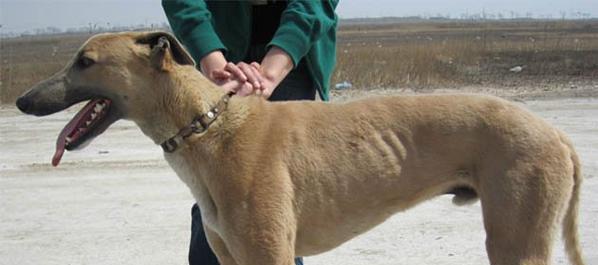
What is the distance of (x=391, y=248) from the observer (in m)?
6.51

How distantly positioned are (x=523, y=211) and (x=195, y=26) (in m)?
1.94

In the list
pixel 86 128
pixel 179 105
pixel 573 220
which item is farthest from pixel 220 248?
pixel 573 220

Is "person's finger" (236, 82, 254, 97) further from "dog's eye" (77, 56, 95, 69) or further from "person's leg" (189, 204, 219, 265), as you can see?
"person's leg" (189, 204, 219, 265)

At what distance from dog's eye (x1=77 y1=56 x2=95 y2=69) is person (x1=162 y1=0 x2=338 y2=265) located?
0.67m

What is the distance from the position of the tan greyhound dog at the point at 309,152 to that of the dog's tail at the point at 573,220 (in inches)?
0.4

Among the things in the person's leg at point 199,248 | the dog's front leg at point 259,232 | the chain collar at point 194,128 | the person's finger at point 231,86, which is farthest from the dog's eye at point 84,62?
the person's leg at point 199,248

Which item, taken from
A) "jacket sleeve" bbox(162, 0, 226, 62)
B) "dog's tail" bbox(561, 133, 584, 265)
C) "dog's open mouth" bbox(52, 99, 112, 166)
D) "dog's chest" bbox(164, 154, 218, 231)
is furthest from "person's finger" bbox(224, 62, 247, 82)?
"dog's tail" bbox(561, 133, 584, 265)

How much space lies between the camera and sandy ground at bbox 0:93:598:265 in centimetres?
644

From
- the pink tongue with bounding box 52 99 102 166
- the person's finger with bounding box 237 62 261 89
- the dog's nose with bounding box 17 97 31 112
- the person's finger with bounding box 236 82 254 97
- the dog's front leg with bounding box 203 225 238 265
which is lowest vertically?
the dog's front leg with bounding box 203 225 238 265

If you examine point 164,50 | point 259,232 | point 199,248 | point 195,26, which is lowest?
point 199,248

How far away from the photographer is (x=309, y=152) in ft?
12.2

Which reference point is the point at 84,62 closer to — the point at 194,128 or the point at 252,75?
the point at 194,128

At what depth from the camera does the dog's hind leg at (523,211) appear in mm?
3506

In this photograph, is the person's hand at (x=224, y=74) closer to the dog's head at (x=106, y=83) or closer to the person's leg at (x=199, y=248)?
the dog's head at (x=106, y=83)
